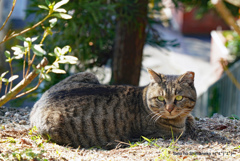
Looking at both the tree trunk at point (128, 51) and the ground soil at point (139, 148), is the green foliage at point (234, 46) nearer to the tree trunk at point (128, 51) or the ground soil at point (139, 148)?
the tree trunk at point (128, 51)

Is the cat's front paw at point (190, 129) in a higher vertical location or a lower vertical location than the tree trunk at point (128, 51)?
lower

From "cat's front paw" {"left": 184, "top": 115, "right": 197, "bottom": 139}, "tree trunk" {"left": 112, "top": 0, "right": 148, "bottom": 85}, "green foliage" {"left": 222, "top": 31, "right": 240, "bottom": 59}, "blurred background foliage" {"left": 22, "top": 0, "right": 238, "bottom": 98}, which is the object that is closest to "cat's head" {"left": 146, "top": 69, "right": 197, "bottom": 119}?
"cat's front paw" {"left": 184, "top": 115, "right": 197, "bottom": 139}

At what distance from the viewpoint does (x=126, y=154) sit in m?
3.30

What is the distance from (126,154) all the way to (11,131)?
1.48 m

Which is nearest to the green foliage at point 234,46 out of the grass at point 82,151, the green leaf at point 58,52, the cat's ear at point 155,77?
the cat's ear at point 155,77

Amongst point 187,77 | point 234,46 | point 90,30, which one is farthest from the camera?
point 234,46

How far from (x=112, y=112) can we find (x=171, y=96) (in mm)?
745

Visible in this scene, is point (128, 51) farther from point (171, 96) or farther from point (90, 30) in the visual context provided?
point (171, 96)

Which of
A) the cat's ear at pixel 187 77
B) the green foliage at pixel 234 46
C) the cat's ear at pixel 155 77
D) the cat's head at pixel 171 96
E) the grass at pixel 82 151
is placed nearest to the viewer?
the grass at pixel 82 151

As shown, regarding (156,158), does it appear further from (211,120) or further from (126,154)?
(211,120)

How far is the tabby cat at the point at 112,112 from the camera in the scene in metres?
3.78

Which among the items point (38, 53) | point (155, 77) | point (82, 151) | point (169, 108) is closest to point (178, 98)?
point (169, 108)

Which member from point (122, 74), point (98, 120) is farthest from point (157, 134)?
point (122, 74)

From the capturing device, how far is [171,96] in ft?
13.0
